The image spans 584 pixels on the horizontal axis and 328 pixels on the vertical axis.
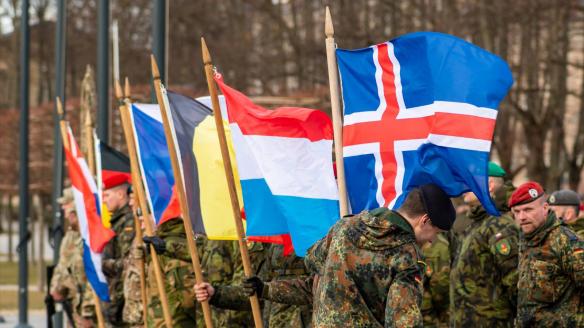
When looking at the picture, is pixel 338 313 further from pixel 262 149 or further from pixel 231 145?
pixel 231 145

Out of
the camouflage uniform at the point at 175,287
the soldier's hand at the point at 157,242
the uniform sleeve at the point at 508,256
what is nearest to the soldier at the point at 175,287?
the camouflage uniform at the point at 175,287

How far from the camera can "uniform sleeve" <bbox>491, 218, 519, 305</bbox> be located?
34.4 ft

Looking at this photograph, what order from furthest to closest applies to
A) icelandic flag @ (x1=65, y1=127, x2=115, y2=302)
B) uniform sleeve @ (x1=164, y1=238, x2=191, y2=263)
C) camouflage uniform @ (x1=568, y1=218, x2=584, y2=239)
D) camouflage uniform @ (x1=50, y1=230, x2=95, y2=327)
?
camouflage uniform @ (x1=50, y1=230, x2=95, y2=327)
icelandic flag @ (x1=65, y1=127, x2=115, y2=302)
camouflage uniform @ (x1=568, y1=218, x2=584, y2=239)
uniform sleeve @ (x1=164, y1=238, x2=191, y2=263)

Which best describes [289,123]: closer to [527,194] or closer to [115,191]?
[527,194]

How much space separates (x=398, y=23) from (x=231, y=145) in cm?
2056

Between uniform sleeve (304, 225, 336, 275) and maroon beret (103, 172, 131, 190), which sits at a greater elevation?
maroon beret (103, 172, 131, 190)

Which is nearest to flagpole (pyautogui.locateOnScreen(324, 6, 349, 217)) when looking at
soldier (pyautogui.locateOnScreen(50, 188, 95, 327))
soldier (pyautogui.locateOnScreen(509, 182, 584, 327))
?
soldier (pyautogui.locateOnScreen(509, 182, 584, 327))

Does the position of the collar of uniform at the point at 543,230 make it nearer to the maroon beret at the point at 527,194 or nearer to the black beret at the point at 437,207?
the maroon beret at the point at 527,194

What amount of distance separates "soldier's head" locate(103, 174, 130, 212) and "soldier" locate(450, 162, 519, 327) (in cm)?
347

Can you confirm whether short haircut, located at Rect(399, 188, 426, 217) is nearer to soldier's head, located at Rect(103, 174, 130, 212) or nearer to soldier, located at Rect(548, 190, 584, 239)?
soldier, located at Rect(548, 190, 584, 239)

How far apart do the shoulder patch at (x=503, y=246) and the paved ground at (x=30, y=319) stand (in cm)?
1294

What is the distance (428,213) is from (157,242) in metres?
4.36

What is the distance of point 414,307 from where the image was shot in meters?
6.41

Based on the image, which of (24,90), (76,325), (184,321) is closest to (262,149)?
(184,321)
